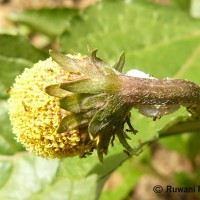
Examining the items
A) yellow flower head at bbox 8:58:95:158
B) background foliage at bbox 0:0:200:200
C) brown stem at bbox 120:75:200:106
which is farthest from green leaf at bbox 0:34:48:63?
brown stem at bbox 120:75:200:106

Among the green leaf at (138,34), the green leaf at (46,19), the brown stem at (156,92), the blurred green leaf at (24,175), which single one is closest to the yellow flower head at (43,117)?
the brown stem at (156,92)

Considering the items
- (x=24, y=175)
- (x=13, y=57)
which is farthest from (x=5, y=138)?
(x=13, y=57)

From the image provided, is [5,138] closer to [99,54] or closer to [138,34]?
[99,54]

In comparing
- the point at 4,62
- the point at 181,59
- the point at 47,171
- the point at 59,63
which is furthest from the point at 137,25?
the point at 59,63

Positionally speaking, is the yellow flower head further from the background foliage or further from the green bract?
the background foliage

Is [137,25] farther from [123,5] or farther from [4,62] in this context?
[4,62]

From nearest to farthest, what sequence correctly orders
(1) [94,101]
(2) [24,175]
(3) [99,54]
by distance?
(1) [94,101] → (2) [24,175] → (3) [99,54]
